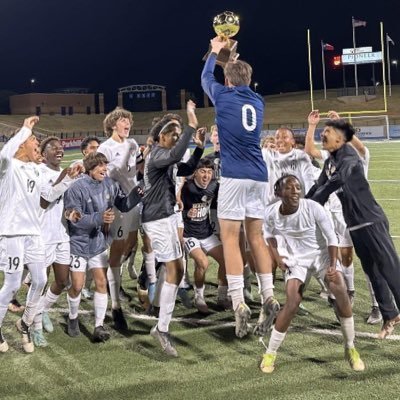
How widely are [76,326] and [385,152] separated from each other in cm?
2404

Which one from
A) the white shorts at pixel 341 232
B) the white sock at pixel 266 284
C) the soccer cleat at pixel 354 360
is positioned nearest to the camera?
the soccer cleat at pixel 354 360

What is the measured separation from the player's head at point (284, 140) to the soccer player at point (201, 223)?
2.76ft

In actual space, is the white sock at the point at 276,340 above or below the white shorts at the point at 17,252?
below

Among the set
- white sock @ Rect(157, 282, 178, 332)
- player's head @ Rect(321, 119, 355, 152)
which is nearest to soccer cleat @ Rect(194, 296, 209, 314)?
white sock @ Rect(157, 282, 178, 332)

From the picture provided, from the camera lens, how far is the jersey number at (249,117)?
15.2 feet

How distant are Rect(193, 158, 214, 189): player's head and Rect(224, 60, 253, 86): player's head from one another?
66.9 inches

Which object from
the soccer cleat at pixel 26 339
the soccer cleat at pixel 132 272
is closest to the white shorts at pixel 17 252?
the soccer cleat at pixel 26 339

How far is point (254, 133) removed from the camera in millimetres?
4684

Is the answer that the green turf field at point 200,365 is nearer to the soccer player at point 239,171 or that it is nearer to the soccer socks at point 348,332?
the soccer socks at point 348,332

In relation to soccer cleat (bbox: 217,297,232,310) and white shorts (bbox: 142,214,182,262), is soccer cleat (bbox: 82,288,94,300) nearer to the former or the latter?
soccer cleat (bbox: 217,297,232,310)

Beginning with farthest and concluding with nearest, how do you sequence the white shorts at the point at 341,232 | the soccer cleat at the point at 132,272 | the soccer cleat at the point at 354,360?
the soccer cleat at the point at 132,272, the white shorts at the point at 341,232, the soccer cleat at the point at 354,360

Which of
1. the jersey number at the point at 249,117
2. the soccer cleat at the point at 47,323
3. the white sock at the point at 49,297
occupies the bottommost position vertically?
the soccer cleat at the point at 47,323

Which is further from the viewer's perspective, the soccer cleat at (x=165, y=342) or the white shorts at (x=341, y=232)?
the white shorts at (x=341, y=232)

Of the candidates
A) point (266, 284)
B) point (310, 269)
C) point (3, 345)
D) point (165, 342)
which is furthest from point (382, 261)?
point (3, 345)
